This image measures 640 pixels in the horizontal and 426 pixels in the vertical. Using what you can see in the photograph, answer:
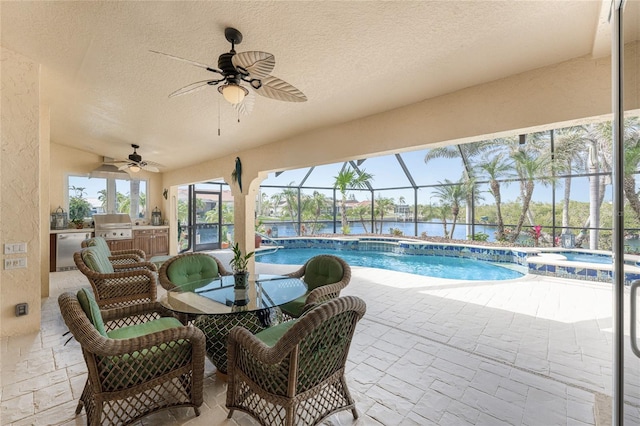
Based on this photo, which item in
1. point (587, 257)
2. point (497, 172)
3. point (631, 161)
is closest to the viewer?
point (631, 161)

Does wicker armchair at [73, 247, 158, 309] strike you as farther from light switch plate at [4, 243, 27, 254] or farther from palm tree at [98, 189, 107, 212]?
palm tree at [98, 189, 107, 212]

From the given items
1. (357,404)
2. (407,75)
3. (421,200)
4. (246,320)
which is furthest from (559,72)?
(421,200)

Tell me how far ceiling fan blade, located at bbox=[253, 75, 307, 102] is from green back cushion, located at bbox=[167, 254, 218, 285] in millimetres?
2042

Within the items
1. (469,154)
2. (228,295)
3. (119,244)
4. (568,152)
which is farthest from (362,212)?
(228,295)

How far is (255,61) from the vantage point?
72.9 inches

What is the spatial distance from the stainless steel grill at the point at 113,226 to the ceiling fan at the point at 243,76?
647cm

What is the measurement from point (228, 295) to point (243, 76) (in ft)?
6.11

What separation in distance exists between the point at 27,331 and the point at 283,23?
162 inches

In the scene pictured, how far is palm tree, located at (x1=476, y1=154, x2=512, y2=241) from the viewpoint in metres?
8.45

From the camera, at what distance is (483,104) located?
2855 mm

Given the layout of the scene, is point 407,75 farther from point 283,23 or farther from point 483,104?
point 283,23

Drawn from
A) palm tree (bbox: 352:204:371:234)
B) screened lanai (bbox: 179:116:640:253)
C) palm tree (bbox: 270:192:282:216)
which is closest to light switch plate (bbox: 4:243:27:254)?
screened lanai (bbox: 179:116:640:253)

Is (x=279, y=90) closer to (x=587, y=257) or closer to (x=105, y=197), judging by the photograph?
(x=105, y=197)

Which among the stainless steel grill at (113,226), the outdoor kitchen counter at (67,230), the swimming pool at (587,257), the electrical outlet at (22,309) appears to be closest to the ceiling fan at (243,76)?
the electrical outlet at (22,309)
